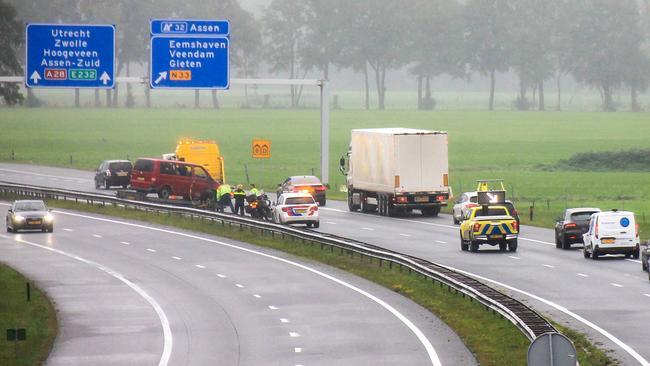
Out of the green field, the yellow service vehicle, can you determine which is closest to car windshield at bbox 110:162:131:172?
the yellow service vehicle

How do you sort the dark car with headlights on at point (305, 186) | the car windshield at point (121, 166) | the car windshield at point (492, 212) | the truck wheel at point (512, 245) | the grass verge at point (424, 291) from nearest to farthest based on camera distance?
the grass verge at point (424, 291), the truck wheel at point (512, 245), the car windshield at point (492, 212), the dark car with headlights on at point (305, 186), the car windshield at point (121, 166)

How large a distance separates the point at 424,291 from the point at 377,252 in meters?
5.21

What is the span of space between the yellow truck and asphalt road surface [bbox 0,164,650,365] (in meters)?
0.48

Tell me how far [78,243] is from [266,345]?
25068 mm

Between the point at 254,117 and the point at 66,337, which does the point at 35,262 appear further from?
the point at 254,117

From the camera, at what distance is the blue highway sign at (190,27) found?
2736 inches

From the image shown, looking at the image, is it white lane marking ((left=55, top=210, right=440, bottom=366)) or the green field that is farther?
the green field

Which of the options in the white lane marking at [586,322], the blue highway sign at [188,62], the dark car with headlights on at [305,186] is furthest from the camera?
the dark car with headlights on at [305,186]

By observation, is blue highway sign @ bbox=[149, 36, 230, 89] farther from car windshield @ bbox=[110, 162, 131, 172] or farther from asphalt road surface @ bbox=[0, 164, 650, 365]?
car windshield @ bbox=[110, 162, 131, 172]

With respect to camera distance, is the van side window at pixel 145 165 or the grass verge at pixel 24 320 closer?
the grass verge at pixel 24 320

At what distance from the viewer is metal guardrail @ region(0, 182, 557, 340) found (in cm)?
3197

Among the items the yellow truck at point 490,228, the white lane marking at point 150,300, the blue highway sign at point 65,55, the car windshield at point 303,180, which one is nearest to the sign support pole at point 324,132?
the car windshield at point 303,180

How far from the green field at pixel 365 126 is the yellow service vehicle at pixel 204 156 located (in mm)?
9636

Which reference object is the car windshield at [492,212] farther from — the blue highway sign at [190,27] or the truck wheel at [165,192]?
the truck wheel at [165,192]
